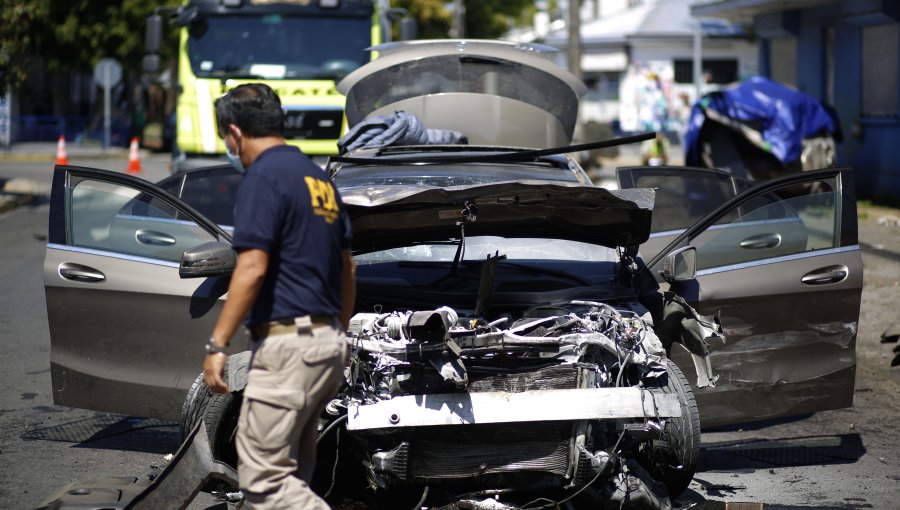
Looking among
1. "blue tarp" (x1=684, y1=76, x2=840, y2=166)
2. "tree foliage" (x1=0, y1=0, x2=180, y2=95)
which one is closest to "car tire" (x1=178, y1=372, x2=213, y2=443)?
"blue tarp" (x1=684, y1=76, x2=840, y2=166)

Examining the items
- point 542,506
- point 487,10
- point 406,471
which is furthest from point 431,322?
point 487,10

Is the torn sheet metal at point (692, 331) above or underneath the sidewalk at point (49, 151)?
above

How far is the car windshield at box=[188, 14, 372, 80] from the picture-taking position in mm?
12781

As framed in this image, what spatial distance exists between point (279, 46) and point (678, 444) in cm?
925

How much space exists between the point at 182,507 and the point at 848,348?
3565 millimetres

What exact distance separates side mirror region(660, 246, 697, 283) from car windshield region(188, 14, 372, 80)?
818 cm

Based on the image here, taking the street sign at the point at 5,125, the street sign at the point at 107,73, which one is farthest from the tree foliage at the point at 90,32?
the street sign at the point at 107,73

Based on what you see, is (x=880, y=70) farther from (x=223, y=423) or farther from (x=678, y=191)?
(x=223, y=423)

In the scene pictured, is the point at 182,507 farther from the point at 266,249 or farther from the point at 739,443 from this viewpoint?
the point at 739,443

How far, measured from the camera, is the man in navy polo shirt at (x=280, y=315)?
3.66 meters

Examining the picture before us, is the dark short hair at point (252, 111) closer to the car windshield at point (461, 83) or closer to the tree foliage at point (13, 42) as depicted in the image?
the car windshield at point (461, 83)

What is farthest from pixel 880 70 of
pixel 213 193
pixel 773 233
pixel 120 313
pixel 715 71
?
pixel 715 71

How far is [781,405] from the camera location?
5746 mm

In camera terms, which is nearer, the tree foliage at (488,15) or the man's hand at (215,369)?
the man's hand at (215,369)
